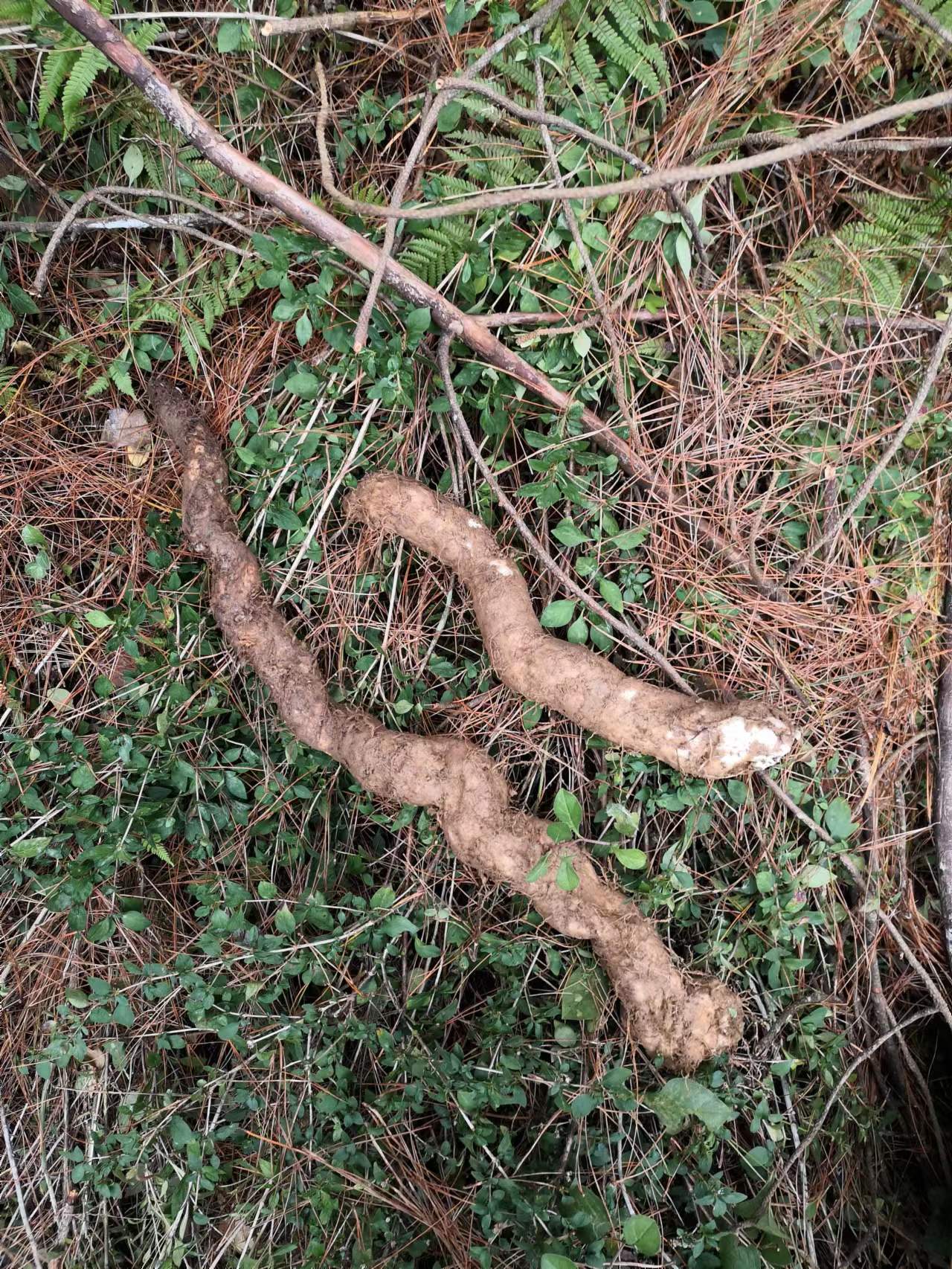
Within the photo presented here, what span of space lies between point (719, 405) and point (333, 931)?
6.42 feet

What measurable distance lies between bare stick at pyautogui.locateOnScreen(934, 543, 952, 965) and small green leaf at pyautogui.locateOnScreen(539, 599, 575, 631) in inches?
45.7

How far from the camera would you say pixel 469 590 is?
2.31 metres

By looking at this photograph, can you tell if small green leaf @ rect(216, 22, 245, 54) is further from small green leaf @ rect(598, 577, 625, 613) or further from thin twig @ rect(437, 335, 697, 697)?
small green leaf @ rect(598, 577, 625, 613)

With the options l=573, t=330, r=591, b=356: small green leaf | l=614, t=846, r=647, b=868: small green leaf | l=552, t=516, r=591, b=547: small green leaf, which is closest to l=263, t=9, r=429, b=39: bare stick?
l=573, t=330, r=591, b=356: small green leaf

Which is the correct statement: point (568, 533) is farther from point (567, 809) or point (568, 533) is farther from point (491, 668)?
point (567, 809)

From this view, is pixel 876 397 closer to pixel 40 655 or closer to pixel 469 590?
pixel 469 590

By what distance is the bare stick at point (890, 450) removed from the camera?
2227mm

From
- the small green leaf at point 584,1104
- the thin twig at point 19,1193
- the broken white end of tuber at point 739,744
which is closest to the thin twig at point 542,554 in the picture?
the broken white end of tuber at point 739,744

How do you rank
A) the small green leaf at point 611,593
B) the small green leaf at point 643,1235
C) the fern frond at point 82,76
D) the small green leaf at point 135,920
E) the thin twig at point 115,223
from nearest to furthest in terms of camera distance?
1. the small green leaf at point 643,1235
2. the fern frond at point 82,76
3. the small green leaf at point 611,593
4. the small green leaf at point 135,920
5. the thin twig at point 115,223

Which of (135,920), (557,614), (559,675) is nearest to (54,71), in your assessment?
(557,614)

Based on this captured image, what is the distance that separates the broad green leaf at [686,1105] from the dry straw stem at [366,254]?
1.39 m

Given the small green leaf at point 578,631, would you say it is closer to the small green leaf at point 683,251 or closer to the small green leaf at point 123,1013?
the small green leaf at point 683,251

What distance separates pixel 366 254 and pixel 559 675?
4.28 ft

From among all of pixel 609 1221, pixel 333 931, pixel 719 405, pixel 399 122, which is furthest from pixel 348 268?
pixel 609 1221
